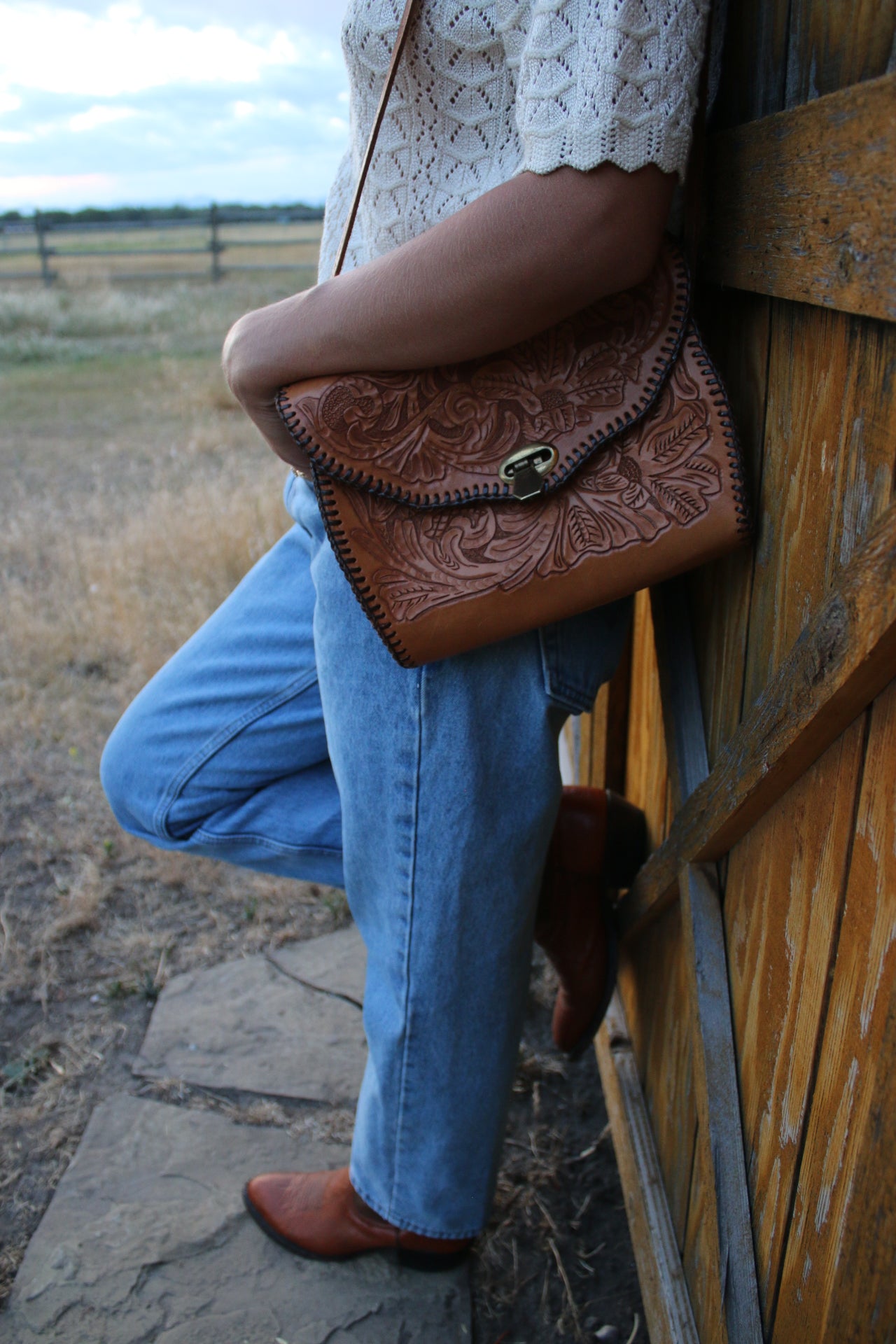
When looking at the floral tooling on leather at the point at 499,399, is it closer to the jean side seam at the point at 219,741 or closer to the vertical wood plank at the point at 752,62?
the vertical wood plank at the point at 752,62

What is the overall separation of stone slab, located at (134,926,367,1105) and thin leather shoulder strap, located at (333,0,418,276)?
1500 mm

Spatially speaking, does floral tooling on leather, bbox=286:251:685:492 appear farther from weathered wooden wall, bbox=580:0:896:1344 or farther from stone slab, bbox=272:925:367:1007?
stone slab, bbox=272:925:367:1007

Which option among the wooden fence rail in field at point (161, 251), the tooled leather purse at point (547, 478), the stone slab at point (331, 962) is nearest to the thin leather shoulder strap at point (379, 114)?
the tooled leather purse at point (547, 478)

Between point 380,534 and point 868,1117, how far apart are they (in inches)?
25.5

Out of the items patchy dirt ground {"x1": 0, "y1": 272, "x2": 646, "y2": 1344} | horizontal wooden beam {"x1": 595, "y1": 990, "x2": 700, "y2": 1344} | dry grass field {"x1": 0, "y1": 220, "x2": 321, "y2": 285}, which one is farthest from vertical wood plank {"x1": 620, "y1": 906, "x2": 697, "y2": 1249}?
dry grass field {"x1": 0, "y1": 220, "x2": 321, "y2": 285}

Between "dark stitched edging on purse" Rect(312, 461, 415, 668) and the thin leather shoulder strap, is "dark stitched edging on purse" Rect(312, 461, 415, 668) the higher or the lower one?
the lower one

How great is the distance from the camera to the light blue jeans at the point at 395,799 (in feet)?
3.74

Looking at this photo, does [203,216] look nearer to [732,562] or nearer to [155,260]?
[155,260]

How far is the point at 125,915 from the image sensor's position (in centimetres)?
243

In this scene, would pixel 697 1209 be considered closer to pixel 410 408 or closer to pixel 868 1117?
pixel 868 1117

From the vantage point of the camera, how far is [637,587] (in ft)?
3.46

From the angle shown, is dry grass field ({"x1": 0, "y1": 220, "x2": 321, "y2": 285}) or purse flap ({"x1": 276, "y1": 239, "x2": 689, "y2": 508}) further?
dry grass field ({"x1": 0, "y1": 220, "x2": 321, "y2": 285})

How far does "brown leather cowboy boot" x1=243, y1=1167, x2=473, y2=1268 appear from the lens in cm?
153

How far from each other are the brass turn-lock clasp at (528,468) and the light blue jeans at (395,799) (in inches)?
7.5
